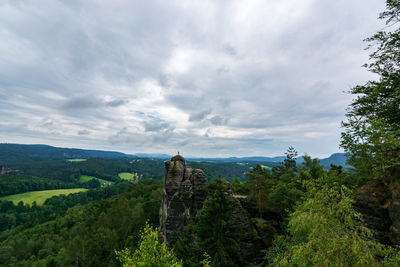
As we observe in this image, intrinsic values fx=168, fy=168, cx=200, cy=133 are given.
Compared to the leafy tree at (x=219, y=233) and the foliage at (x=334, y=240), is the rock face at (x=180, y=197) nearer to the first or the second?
the leafy tree at (x=219, y=233)

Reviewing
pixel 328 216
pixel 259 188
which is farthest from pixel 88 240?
pixel 328 216

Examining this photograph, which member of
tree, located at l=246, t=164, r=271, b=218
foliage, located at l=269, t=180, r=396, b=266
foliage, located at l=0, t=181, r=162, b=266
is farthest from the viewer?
foliage, located at l=0, t=181, r=162, b=266

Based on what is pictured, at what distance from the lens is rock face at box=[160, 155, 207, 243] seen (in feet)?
114

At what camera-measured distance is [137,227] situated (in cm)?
5400

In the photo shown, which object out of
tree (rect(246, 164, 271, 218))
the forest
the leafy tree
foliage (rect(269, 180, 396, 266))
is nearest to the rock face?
the forest

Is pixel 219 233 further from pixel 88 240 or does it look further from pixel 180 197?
pixel 88 240

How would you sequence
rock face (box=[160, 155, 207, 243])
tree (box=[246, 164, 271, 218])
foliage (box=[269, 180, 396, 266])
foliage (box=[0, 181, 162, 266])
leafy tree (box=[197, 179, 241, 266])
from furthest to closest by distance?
1. foliage (box=[0, 181, 162, 266])
2. rock face (box=[160, 155, 207, 243])
3. tree (box=[246, 164, 271, 218])
4. leafy tree (box=[197, 179, 241, 266])
5. foliage (box=[269, 180, 396, 266])

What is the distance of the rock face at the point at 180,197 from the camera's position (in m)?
34.8

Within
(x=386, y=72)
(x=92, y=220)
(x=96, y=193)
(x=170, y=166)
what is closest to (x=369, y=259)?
(x=386, y=72)

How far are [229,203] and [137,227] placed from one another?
157 ft

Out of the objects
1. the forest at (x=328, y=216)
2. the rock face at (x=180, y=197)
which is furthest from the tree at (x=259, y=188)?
the rock face at (x=180, y=197)

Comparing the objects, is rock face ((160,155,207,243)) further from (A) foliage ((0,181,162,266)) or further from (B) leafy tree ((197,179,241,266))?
(B) leafy tree ((197,179,241,266))

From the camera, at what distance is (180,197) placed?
117 feet

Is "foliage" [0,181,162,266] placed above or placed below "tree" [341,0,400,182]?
below
